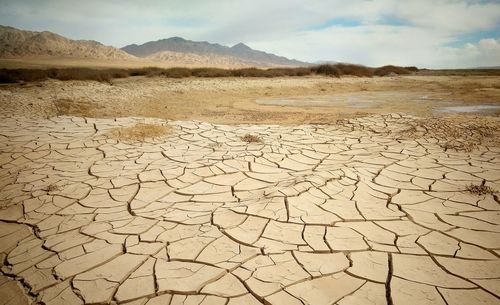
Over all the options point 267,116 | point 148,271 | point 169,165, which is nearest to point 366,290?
point 148,271

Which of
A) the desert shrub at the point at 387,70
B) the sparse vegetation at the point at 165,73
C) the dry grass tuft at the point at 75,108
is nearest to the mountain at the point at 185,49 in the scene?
the desert shrub at the point at 387,70

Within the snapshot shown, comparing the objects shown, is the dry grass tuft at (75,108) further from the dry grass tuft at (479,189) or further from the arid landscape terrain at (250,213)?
the dry grass tuft at (479,189)

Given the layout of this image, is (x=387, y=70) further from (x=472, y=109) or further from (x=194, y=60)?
(x=194, y=60)

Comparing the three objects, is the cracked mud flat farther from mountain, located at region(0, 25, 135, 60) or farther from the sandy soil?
mountain, located at region(0, 25, 135, 60)

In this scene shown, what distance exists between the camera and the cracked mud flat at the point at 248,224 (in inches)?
71.9

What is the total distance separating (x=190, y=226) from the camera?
250 cm

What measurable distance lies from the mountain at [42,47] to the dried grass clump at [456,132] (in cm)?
5123

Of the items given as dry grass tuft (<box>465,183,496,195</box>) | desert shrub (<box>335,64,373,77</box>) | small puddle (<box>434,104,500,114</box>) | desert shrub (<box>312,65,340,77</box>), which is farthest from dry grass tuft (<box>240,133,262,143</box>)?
desert shrub (<box>335,64,373,77</box>)

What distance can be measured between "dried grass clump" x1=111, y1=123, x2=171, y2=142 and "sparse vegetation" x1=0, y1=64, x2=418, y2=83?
845cm

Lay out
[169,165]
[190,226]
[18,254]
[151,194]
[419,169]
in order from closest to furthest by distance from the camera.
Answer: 1. [18,254]
2. [190,226]
3. [151,194]
4. [419,169]
5. [169,165]

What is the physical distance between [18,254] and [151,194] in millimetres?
1205

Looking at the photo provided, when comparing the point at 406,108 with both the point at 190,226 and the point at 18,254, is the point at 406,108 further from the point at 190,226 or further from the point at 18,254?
the point at 18,254

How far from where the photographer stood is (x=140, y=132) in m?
5.18

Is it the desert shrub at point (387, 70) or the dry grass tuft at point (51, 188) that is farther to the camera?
the desert shrub at point (387, 70)
